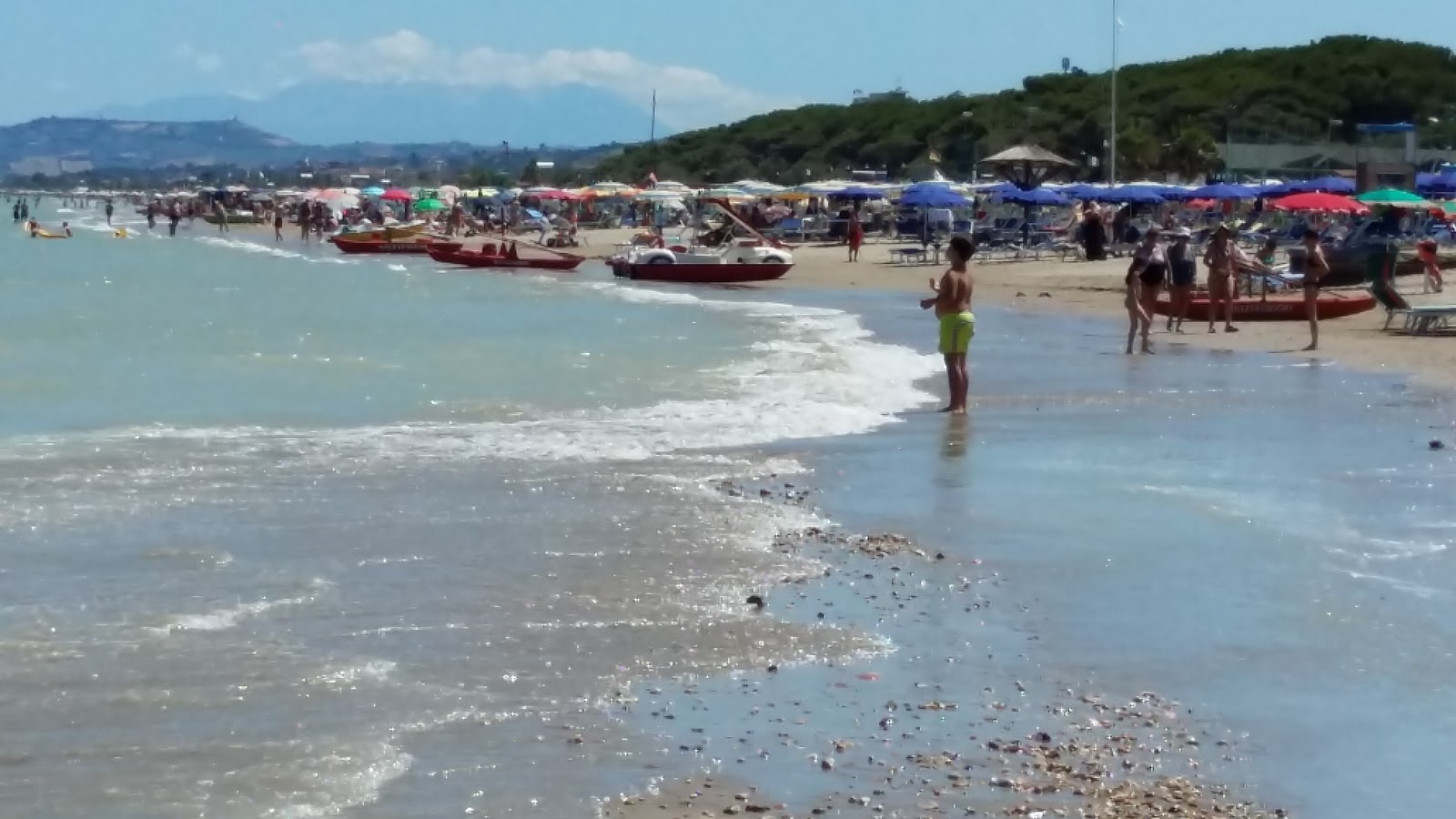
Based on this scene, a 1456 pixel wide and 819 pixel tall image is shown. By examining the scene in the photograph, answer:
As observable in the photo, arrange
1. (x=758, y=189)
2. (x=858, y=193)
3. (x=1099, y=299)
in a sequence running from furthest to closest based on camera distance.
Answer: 1. (x=758, y=189)
2. (x=858, y=193)
3. (x=1099, y=299)

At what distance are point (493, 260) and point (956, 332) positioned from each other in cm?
3327

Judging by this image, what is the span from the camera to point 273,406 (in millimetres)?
16594

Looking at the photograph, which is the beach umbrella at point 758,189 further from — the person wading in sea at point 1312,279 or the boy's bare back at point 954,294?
the boy's bare back at point 954,294

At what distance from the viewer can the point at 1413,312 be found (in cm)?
2169

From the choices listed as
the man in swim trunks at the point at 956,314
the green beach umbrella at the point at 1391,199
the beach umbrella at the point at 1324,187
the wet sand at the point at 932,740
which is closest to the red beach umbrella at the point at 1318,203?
the green beach umbrella at the point at 1391,199

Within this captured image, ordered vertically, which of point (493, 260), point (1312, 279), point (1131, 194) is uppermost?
point (1131, 194)

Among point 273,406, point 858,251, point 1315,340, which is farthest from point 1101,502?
point 858,251

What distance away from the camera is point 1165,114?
8194 centimetres

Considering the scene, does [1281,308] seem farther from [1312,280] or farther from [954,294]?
[954,294]

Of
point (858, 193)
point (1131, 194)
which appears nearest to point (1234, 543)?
point (1131, 194)

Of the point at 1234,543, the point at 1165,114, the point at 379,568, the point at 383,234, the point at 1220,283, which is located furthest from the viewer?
the point at 1165,114

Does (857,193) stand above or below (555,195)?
below

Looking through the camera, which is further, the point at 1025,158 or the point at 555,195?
the point at 555,195

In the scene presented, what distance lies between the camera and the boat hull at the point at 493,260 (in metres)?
44.9
